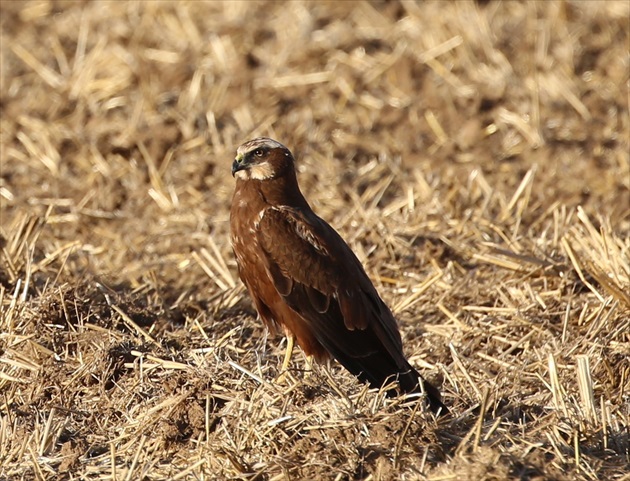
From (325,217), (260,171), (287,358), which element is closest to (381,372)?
(287,358)

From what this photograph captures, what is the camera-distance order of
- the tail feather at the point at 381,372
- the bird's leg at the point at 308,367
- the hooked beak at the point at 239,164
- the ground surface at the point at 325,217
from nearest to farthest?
the ground surface at the point at 325,217, the bird's leg at the point at 308,367, the tail feather at the point at 381,372, the hooked beak at the point at 239,164

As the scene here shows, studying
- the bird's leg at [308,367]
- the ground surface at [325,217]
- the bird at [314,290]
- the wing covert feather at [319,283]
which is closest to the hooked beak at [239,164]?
the bird at [314,290]

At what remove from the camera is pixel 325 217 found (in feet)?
28.6

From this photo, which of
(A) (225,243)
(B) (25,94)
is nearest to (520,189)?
(A) (225,243)

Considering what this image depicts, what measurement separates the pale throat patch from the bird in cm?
19

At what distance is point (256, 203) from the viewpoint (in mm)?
6410

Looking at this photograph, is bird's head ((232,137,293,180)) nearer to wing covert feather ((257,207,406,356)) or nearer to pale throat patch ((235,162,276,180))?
pale throat patch ((235,162,276,180))

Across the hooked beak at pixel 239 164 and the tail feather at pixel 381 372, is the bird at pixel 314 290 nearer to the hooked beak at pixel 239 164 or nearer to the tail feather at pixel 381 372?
the tail feather at pixel 381 372

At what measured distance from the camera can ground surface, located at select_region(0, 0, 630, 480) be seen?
5320 mm

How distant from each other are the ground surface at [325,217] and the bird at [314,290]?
0.24 metres

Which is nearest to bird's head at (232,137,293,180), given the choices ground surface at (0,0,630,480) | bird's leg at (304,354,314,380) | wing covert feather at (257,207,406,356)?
wing covert feather at (257,207,406,356)

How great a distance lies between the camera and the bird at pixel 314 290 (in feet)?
20.3

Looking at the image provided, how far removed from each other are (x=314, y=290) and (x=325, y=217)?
8.18ft

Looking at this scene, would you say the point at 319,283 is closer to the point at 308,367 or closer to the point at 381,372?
the point at 308,367
